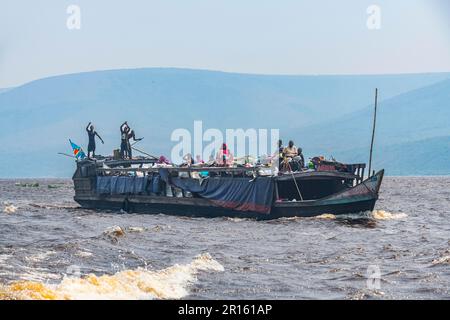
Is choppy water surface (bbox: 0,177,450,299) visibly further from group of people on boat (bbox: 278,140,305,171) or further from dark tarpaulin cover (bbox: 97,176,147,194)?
dark tarpaulin cover (bbox: 97,176,147,194)

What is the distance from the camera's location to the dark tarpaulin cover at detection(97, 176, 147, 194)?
149 feet

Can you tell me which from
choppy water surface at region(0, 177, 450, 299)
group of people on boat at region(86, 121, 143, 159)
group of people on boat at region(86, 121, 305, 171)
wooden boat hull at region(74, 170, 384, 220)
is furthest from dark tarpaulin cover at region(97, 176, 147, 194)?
choppy water surface at region(0, 177, 450, 299)

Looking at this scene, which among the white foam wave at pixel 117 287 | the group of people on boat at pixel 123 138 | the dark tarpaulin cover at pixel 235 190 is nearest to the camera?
the white foam wave at pixel 117 287

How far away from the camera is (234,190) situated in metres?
39.7

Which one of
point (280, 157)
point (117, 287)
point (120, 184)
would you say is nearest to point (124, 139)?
point (120, 184)

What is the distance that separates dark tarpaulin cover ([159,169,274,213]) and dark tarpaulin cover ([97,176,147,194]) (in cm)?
261

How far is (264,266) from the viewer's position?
72.1ft

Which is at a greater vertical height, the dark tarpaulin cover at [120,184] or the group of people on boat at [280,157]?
the group of people on boat at [280,157]

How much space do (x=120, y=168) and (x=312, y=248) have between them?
22.3 meters

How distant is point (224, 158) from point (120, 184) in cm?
811

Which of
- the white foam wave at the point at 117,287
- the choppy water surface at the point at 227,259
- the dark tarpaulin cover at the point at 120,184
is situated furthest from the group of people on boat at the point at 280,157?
the white foam wave at the point at 117,287

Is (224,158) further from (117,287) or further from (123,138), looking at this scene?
(117,287)

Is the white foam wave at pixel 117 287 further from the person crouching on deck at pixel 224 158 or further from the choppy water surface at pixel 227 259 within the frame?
the person crouching on deck at pixel 224 158

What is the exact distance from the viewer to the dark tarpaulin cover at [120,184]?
4547 cm
